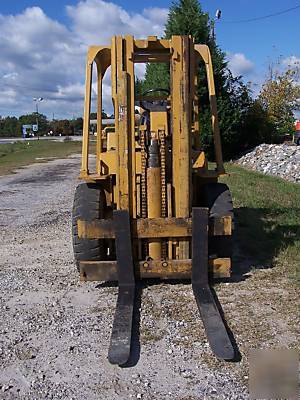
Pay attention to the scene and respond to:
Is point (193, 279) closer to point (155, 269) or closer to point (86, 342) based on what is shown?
point (155, 269)

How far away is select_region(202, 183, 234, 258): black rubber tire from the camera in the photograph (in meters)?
6.12

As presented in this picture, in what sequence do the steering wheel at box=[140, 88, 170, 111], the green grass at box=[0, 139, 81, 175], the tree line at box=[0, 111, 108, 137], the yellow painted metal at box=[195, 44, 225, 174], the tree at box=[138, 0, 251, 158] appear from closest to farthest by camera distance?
the yellow painted metal at box=[195, 44, 225, 174]
the steering wheel at box=[140, 88, 170, 111]
the tree at box=[138, 0, 251, 158]
the green grass at box=[0, 139, 81, 175]
the tree line at box=[0, 111, 108, 137]

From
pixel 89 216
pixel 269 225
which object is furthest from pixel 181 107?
pixel 269 225

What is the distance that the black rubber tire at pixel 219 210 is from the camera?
6.12m

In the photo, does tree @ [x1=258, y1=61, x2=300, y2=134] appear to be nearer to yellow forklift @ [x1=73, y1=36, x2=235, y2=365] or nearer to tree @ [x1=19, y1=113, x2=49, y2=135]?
yellow forklift @ [x1=73, y1=36, x2=235, y2=365]

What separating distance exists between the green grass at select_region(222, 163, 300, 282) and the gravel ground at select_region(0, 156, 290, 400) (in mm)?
1103

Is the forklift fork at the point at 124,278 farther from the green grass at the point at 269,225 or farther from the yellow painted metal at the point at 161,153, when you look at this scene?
the green grass at the point at 269,225

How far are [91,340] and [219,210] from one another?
96.3 inches

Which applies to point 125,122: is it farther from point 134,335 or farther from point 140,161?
point 134,335

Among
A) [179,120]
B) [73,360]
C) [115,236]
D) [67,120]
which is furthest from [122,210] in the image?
[67,120]

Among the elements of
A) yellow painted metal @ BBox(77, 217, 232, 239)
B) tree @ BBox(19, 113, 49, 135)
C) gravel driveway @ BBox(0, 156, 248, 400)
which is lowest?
gravel driveway @ BBox(0, 156, 248, 400)

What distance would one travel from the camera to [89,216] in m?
5.97

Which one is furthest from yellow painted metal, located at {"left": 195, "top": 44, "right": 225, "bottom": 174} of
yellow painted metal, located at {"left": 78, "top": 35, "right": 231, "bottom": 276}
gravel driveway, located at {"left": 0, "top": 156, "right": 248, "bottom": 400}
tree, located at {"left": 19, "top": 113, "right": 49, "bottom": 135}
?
tree, located at {"left": 19, "top": 113, "right": 49, "bottom": 135}

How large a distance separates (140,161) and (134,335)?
209 cm
